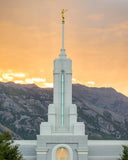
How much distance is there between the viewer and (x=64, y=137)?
44.6 metres

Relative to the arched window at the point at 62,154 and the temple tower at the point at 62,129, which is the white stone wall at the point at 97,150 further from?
the arched window at the point at 62,154

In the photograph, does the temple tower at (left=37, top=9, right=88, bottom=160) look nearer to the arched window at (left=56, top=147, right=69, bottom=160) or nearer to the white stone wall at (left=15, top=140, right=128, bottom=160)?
the arched window at (left=56, top=147, right=69, bottom=160)

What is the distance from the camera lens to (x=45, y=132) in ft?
148

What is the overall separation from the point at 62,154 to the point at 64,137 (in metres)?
1.78

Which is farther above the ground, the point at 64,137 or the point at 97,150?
the point at 64,137

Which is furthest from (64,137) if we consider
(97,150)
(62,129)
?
(97,150)

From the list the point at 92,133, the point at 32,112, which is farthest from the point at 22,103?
the point at 92,133

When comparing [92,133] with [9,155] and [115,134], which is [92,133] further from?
[9,155]

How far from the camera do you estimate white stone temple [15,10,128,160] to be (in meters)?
44.6

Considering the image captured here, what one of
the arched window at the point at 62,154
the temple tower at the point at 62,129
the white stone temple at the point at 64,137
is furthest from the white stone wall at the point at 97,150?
the arched window at the point at 62,154

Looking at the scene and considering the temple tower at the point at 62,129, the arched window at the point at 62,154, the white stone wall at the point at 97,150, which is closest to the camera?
the temple tower at the point at 62,129

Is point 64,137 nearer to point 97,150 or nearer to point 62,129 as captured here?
point 62,129

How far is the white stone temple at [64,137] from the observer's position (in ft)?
146

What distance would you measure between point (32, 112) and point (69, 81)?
143840 mm
